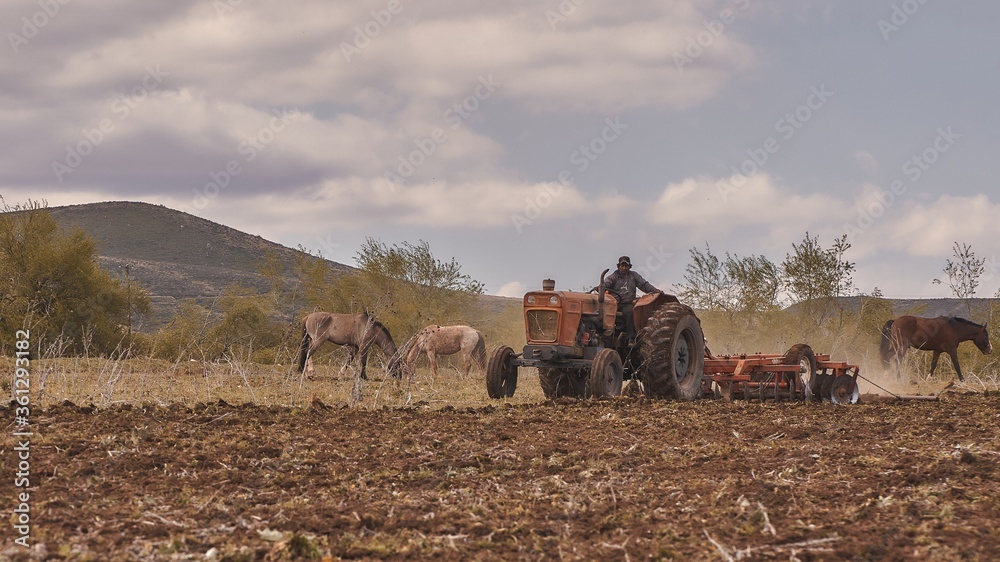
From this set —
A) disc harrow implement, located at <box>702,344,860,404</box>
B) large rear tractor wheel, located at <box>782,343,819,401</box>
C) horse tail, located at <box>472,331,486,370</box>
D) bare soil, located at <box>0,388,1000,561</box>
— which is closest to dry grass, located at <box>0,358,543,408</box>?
bare soil, located at <box>0,388,1000,561</box>

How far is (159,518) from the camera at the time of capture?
508 cm

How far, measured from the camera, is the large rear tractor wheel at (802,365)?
1260 cm

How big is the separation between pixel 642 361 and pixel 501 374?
1974mm

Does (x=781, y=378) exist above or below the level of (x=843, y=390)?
above

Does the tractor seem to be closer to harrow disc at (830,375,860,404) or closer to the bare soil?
harrow disc at (830,375,860,404)

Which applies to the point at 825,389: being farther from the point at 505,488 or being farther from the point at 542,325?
the point at 505,488

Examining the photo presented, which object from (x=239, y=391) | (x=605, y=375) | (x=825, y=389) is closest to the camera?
(x=605, y=375)

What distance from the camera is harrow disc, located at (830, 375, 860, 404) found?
12984 millimetres

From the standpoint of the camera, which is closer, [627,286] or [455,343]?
[627,286]

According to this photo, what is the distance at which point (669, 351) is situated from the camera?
11953 millimetres

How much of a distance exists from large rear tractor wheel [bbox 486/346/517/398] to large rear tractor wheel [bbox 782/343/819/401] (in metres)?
3.86

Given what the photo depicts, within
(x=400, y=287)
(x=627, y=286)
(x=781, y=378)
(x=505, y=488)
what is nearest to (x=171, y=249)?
(x=400, y=287)

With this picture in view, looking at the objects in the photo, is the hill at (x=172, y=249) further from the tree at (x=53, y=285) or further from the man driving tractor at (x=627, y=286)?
the man driving tractor at (x=627, y=286)

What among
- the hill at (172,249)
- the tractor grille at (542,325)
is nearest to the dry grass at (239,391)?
the tractor grille at (542,325)
